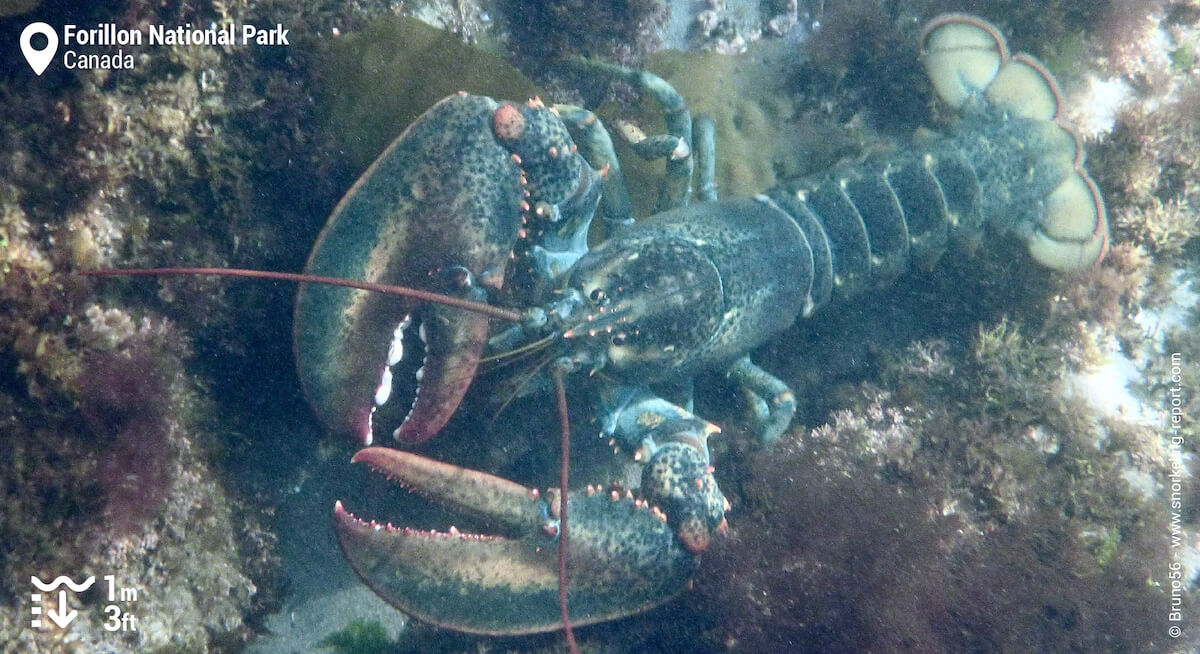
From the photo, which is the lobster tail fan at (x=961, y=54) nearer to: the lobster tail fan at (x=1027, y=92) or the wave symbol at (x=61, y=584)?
the lobster tail fan at (x=1027, y=92)

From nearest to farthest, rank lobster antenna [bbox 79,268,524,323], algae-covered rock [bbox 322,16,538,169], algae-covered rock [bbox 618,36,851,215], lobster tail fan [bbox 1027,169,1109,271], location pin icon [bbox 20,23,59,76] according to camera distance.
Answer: lobster antenna [bbox 79,268,524,323]
location pin icon [bbox 20,23,59,76]
algae-covered rock [bbox 322,16,538,169]
algae-covered rock [bbox 618,36,851,215]
lobster tail fan [bbox 1027,169,1109,271]

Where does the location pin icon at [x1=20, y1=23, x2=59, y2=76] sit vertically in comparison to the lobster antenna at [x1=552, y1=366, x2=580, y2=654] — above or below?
above

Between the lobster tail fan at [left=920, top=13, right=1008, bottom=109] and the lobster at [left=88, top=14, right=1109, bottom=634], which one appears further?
the lobster tail fan at [left=920, top=13, right=1008, bottom=109]

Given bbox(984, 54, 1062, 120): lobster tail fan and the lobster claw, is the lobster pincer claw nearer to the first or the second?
the lobster claw

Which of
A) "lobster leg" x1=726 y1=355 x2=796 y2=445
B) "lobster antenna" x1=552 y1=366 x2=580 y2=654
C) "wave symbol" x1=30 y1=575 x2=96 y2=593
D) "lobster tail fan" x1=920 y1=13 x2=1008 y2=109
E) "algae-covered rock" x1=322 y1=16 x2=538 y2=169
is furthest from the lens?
"lobster tail fan" x1=920 y1=13 x2=1008 y2=109

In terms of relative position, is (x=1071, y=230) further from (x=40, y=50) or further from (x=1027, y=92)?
(x=40, y=50)

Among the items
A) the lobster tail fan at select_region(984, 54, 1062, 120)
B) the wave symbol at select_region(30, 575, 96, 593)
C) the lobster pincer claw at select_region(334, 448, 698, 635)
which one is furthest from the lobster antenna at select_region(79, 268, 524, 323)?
the lobster tail fan at select_region(984, 54, 1062, 120)

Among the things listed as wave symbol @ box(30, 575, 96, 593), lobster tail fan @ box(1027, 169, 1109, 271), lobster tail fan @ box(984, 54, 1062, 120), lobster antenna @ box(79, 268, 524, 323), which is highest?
lobster tail fan @ box(984, 54, 1062, 120)

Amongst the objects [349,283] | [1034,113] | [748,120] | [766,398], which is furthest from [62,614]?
[1034,113]
